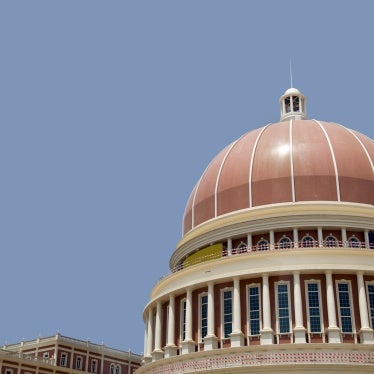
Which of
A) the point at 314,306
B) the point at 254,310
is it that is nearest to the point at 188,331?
the point at 254,310

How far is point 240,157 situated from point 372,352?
17864mm

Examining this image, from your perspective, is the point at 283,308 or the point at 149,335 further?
the point at 149,335

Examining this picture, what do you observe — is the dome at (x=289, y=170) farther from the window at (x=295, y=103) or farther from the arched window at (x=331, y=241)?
the window at (x=295, y=103)

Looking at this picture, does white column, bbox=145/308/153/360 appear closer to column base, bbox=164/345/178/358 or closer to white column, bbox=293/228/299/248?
column base, bbox=164/345/178/358

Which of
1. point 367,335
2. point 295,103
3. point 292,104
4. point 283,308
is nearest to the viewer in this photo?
point 367,335

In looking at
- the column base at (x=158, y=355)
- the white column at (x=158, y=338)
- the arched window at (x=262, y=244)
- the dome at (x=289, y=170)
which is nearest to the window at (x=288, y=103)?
the dome at (x=289, y=170)

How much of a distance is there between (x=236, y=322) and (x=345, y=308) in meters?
6.45

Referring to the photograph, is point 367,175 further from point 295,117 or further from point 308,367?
point 308,367

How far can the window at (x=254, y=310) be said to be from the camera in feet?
119

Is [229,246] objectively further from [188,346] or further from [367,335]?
[367,335]

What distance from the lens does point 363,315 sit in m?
34.9

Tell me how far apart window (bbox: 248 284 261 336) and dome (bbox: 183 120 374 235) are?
7421 mm

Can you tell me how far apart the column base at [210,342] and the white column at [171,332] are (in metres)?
3.25

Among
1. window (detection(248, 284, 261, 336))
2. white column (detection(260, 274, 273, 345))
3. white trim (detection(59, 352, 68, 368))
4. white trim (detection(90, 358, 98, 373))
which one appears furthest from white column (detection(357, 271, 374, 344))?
white trim (detection(90, 358, 98, 373))
